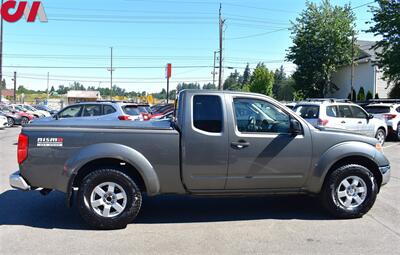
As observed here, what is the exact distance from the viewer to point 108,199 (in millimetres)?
5535

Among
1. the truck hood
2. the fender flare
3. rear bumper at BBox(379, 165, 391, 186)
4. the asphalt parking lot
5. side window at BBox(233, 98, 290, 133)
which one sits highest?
side window at BBox(233, 98, 290, 133)

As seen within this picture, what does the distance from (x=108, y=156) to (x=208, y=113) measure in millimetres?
1445

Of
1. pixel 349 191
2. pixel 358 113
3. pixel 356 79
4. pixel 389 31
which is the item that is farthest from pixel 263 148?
pixel 356 79

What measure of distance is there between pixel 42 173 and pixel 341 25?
4442 cm

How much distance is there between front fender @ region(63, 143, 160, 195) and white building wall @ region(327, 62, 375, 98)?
3937cm

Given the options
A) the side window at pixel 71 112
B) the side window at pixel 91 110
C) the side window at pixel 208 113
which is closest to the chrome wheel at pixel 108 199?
the side window at pixel 208 113

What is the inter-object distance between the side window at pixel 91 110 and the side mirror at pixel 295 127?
951cm

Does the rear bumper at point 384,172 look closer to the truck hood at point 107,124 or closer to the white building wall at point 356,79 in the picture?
the truck hood at point 107,124

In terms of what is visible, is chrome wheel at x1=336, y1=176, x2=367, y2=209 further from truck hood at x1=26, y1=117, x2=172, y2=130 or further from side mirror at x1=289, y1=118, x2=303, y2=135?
truck hood at x1=26, y1=117, x2=172, y2=130

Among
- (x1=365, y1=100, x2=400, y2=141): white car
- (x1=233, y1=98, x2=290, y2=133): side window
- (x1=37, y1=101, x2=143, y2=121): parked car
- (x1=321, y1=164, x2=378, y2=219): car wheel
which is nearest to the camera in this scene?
(x1=233, y1=98, x2=290, y2=133): side window

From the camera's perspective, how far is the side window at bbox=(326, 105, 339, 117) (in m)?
13.9

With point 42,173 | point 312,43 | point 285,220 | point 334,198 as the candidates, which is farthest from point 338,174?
point 312,43

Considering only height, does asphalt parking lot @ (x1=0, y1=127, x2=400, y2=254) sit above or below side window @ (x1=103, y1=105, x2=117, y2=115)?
below

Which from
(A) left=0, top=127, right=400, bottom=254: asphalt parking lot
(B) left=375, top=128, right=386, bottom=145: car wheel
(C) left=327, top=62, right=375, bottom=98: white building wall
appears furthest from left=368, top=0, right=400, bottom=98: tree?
(A) left=0, top=127, right=400, bottom=254: asphalt parking lot
